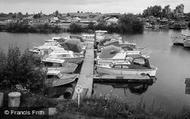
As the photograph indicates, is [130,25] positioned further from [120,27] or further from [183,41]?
[183,41]

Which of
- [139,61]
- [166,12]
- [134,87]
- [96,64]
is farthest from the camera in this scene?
[166,12]

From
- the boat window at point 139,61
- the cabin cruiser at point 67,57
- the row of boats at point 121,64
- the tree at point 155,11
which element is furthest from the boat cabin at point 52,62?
the tree at point 155,11

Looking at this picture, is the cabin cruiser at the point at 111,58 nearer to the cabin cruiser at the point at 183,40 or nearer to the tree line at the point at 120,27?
the cabin cruiser at the point at 183,40

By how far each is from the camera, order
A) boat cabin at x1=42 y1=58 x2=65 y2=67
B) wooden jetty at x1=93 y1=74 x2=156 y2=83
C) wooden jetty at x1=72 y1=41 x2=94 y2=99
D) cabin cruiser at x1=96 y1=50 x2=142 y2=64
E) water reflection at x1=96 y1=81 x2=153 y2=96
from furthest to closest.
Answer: cabin cruiser at x1=96 y1=50 x2=142 y2=64 → boat cabin at x1=42 y1=58 x2=65 y2=67 → wooden jetty at x1=93 y1=74 x2=156 y2=83 → water reflection at x1=96 y1=81 x2=153 y2=96 → wooden jetty at x1=72 y1=41 x2=94 y2=99

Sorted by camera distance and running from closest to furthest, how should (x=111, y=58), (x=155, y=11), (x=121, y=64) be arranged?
(x=121, y=64)
(x=111, y=58)
(x=155, y=11)

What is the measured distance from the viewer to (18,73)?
14055mm

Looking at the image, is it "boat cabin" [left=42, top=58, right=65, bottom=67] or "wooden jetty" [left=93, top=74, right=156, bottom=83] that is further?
"boat cabin" [left=42, top=58, right=65, bottom=67]

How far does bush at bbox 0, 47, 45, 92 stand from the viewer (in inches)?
545

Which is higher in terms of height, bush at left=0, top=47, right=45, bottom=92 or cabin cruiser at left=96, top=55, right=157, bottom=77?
bush at left=0, top=47, right=45, bottom=92

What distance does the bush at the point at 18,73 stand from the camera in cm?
1384

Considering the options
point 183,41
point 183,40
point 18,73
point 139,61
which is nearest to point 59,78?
point 139,61

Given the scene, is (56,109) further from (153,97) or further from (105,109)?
(153,97)

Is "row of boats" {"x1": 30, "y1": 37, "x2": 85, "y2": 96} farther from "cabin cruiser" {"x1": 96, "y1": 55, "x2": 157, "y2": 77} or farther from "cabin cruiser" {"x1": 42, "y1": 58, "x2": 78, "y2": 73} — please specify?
"cabin cruiser" {"x1": 96, "y1": 55, "x2": 157, "y2": 77}

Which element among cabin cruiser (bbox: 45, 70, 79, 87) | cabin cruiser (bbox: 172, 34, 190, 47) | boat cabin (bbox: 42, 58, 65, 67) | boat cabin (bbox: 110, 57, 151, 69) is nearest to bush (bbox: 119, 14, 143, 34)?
cabin cruiser (bbox: 172, 34, 190, 47)
